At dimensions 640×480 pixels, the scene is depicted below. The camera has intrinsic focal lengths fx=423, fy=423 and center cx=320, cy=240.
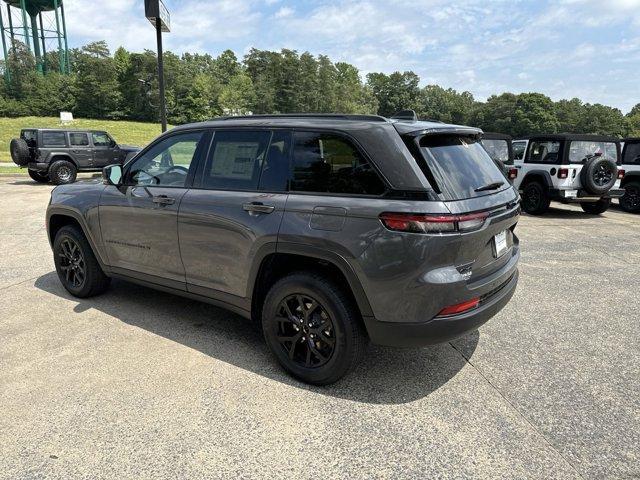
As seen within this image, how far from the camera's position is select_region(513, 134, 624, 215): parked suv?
364 inches

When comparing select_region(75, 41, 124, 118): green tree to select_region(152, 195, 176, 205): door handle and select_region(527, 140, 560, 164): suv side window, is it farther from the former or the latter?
select_region(152, 195, 176, 205): door handle

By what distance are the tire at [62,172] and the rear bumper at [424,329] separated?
50.1 ft

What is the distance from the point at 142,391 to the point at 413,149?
2354 mm

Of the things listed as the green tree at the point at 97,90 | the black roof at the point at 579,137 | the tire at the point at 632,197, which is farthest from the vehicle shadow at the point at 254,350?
the green tree at the point at 97,90

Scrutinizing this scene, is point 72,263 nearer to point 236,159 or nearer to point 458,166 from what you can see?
point 236,159

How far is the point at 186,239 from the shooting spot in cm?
341

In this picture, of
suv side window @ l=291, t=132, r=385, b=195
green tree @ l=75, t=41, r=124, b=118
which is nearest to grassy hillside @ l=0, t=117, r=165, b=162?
green tree @ l=75, t=41, r=124, b=118

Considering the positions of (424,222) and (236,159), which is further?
(236,159)

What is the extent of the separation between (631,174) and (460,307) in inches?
440

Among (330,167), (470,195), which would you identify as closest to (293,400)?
(330,167)

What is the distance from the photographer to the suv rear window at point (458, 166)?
256cm

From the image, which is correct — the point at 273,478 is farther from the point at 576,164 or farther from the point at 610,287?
the point at 576,164

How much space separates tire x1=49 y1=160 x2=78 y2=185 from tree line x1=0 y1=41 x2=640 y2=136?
164 feet

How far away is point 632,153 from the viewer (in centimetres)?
1105
